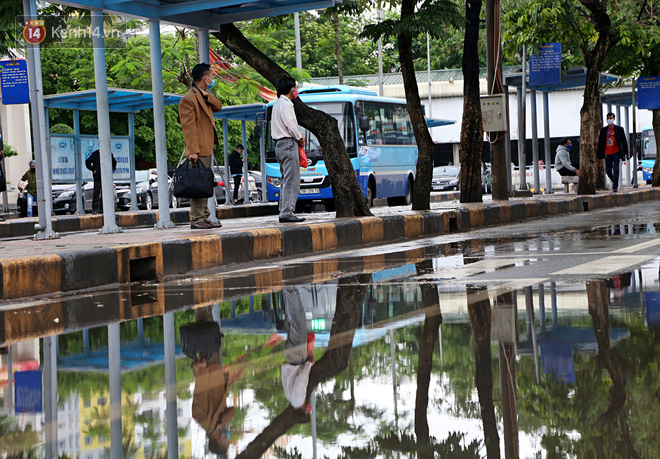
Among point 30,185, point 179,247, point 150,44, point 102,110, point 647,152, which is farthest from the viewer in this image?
point 647,152

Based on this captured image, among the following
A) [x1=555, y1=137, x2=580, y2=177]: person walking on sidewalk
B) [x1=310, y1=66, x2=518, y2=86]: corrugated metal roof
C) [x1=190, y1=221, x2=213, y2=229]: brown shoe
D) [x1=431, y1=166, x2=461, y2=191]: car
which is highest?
[x1=310, y1=66, x2=518, y2=86]: corrugated metal roof

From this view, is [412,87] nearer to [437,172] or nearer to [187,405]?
[187,405]

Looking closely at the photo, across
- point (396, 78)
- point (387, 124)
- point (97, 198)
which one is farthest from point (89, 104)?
point (396, 78)

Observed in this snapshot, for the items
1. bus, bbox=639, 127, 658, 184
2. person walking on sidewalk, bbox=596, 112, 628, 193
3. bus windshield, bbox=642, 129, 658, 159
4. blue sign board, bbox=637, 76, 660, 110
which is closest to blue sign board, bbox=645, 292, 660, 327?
person walking on sidewalk, bbox=596, 112, 628, 193

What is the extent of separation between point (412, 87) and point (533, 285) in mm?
9505

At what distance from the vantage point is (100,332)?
5707mm

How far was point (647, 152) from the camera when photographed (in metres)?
48.9

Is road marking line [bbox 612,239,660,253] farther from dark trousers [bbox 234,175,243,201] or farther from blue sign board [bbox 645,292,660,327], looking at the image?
dark trousers [bbox 234,175,243,201]

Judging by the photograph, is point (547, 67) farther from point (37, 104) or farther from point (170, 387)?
point (170, 387)

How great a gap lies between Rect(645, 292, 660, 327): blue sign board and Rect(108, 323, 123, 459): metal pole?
265 centimetres

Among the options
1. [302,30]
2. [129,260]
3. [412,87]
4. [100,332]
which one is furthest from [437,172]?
[100,332]

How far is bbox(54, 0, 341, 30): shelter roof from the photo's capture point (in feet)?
39.8

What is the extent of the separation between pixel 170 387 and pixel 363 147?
20611mm

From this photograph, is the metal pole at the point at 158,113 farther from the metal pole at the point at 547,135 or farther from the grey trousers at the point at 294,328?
the metal pole at the point at 547,135
